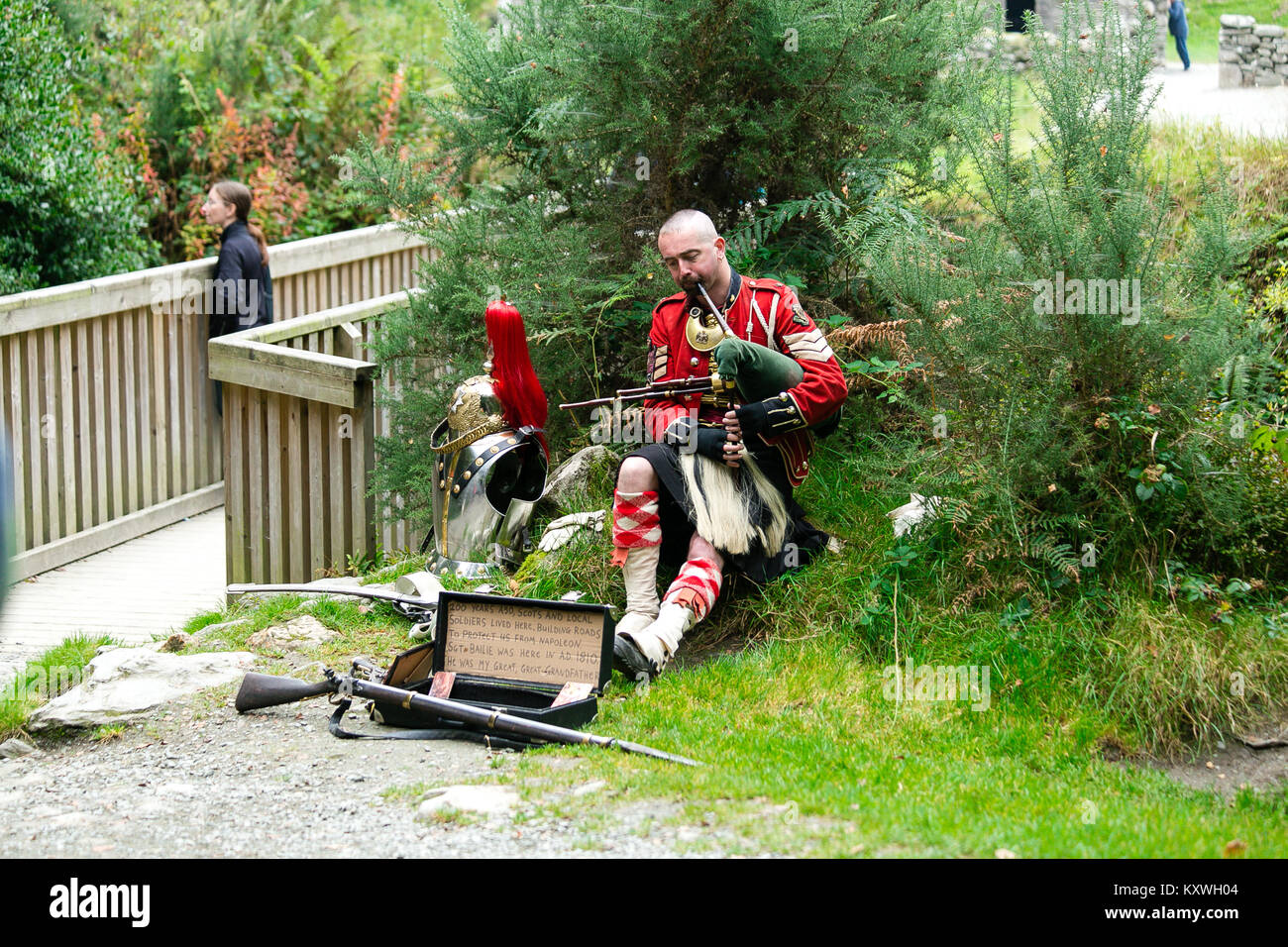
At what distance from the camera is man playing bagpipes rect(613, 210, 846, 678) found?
5332mm

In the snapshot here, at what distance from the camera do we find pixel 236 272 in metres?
9.20

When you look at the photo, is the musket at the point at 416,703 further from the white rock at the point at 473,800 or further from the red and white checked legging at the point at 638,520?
the red and white checked legging at the point at 638,520

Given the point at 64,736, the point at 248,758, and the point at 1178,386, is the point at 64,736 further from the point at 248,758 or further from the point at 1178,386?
the point at 1178,386

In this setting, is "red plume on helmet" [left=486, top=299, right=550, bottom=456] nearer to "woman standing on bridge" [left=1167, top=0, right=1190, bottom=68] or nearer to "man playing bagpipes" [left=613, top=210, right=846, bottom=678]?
"man playing bagpipes" [left=613, top=210, right=846, bottom=678]

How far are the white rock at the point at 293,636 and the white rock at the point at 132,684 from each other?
17 centimetres

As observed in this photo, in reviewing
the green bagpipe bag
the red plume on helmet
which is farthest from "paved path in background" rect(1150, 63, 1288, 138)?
the red plume on helmet

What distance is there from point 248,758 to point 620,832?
5.01 feet

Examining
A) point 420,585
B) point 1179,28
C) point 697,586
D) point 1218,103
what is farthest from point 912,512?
point 1179,28

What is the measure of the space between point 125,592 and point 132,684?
2762 mm

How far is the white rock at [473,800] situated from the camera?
3.94 meters

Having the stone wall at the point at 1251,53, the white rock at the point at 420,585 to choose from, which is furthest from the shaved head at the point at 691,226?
the stone wall at the point at 1251,53

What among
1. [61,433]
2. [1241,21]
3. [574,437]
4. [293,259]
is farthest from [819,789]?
[1241,21]

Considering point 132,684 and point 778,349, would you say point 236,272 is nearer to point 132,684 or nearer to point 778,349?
point 132,684

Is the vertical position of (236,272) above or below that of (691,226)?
below
